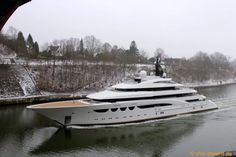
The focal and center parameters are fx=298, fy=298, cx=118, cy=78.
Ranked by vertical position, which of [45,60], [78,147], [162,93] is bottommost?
[78,147]

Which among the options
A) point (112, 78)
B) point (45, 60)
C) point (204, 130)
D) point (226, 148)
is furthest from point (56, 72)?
point (226, 148)

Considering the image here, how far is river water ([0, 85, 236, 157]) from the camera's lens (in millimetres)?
18219

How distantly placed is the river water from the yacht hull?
2.40 ft

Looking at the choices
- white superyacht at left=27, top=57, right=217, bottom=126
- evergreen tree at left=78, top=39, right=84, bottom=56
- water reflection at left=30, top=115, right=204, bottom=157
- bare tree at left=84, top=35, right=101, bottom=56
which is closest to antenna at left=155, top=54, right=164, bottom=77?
white superyacht at left=27, top=57, right=217, bottom=126

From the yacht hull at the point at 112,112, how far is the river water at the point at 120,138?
73 centimetres

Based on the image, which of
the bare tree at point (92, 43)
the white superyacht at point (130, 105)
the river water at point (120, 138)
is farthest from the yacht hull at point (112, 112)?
the bare tree at point (92, 43)

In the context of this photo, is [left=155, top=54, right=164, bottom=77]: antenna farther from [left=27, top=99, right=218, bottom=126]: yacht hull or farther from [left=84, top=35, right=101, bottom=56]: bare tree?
[left=84, top=35, right=101, bottom=56]: bare tree

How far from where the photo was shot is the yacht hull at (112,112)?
2228 centimetres

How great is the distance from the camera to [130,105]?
24.4 m

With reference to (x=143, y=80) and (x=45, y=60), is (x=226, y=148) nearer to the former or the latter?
(x=143, y=80)

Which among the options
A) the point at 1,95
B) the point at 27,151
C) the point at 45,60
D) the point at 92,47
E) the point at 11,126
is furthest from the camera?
the point at 92,47

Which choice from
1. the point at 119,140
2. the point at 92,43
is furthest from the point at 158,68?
the point at 92,43

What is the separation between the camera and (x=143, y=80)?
27234mm

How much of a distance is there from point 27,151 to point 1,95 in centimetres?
1934
